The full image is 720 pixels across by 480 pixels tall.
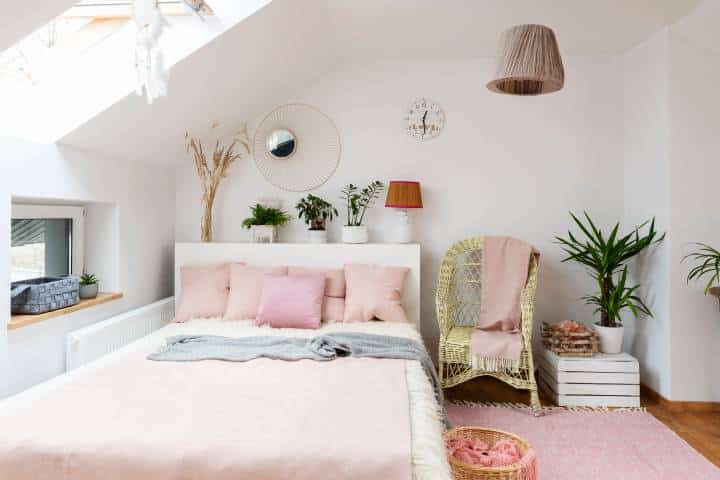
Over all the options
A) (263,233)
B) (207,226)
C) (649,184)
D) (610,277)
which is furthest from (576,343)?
(207,226)

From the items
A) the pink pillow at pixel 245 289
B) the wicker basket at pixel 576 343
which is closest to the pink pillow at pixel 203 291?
the pink pillow at pixel 245 289

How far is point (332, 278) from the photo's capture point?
3.80 meters

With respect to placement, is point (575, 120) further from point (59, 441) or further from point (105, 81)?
point (59, 441)

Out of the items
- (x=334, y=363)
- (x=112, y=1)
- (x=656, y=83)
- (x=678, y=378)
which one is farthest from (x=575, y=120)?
(x=112, y=1)

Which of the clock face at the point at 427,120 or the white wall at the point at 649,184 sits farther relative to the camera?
the clock face at the point at 427,120

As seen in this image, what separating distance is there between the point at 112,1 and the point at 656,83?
3376mm

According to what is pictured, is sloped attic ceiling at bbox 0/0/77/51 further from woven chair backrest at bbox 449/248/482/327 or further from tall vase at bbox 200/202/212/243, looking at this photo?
woven chair backrest at bbox 449/248/482/327

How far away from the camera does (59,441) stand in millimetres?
1770

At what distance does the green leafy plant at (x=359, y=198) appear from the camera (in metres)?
4.20

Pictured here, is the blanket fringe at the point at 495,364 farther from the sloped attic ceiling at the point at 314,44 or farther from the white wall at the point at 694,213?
the sloped attic ceiling at the point at 314,44

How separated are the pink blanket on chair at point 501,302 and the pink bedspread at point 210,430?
127 cm

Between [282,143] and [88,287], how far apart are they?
1771 mm

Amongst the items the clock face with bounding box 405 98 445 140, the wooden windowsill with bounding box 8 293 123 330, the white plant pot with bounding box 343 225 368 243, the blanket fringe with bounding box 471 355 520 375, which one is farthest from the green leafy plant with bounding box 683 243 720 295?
the wooden windowsill with bounding box 8 293 123 330

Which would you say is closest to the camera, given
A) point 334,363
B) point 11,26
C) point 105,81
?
point 11,26
